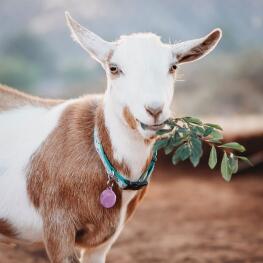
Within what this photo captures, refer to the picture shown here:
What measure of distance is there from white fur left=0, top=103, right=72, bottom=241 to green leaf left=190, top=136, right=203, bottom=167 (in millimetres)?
892

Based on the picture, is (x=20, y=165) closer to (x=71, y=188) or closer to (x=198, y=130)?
(x=71, y=188)

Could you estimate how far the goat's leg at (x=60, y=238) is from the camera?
3.29 meters

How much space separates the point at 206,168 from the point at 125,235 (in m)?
2.77

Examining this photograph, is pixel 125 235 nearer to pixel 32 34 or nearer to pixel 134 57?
pixel 134 57

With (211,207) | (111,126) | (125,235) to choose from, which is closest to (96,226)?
(111,126)

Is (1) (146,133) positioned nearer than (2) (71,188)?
Yes

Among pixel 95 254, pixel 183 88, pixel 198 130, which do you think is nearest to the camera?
pixel 198 130

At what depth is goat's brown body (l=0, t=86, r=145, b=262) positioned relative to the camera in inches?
130

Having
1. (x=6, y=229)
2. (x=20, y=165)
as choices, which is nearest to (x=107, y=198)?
(x=20, y=165)

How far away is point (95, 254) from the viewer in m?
3.64

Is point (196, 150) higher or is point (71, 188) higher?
point (196, 150)

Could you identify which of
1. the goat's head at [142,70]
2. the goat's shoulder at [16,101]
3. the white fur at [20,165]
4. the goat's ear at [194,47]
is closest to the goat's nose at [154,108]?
the goat's head at [142,70]

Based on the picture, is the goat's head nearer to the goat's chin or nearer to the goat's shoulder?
the goat's chin

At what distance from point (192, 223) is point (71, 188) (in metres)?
3.43
